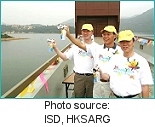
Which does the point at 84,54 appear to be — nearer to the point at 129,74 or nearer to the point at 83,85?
the point at 83,85

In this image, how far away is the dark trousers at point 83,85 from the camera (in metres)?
1.86

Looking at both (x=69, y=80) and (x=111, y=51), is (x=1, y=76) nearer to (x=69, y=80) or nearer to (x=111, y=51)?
(x=111, y=51)

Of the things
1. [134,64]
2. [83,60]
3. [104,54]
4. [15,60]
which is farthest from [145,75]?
[15,60]

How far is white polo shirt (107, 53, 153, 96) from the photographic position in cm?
120

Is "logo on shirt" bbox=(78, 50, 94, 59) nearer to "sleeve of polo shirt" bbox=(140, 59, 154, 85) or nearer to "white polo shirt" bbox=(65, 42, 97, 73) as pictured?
"white polo shirt" bbox=(65, 42, 97, 73)

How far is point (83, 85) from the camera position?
6.22 feet

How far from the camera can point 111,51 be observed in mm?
1504

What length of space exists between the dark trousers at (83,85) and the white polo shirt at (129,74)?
0.58 meters

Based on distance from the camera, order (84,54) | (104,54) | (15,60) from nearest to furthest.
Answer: (104,54) < (84,54) < (15,60)

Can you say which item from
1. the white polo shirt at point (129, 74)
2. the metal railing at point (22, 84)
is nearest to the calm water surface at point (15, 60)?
the metal railing at point (22, 84)

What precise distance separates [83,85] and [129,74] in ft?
2.35

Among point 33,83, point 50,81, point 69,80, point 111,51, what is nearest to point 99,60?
point 111,51

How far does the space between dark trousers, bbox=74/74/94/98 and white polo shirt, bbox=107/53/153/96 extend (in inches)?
23.0

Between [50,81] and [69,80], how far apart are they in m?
0.36
